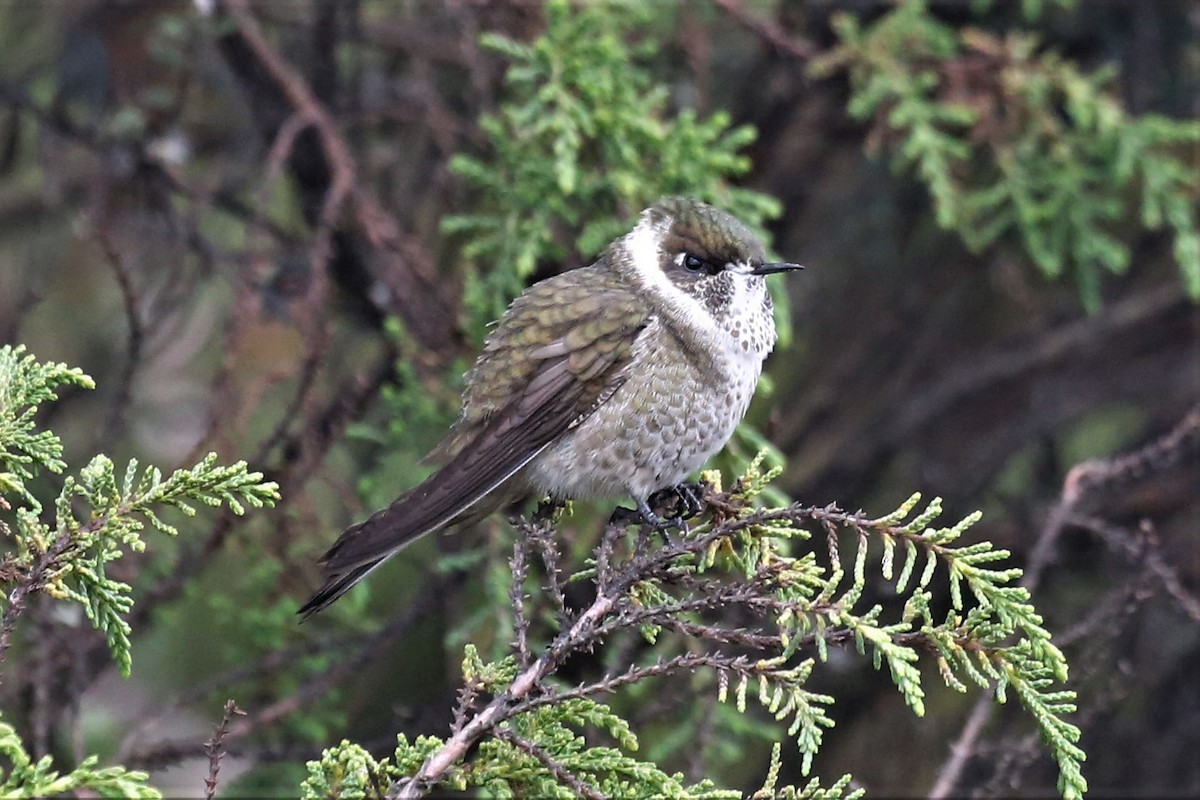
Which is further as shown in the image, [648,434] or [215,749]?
[648,434]

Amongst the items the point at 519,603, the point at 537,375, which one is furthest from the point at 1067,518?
the point at 519,603

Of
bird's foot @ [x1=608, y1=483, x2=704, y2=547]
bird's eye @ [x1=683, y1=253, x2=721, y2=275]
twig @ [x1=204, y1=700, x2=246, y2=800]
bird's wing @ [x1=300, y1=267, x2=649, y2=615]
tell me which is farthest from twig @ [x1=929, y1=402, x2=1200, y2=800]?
twig @ [x1=204, y1=700, x2=246, y2=800]

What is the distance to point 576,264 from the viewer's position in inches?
159

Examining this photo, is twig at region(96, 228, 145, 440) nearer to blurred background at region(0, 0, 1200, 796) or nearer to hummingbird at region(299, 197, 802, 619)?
blurred background at region(0, 0, 1200, 796)

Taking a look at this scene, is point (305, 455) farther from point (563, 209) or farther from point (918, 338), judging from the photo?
point (918, 338)

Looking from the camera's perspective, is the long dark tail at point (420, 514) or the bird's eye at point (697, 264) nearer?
the long dark tail at point (420, 514)

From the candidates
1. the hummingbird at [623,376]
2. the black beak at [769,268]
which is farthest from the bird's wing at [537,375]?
the black beak at [769,268]

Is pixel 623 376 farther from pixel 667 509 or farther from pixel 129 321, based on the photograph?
pixel 129 321

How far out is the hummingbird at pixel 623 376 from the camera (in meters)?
3.11

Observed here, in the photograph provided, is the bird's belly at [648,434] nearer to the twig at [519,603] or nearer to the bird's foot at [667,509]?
the bird's foot at [667,509]

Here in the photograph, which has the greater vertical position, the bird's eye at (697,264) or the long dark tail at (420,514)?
the bird's eye at (697,264)

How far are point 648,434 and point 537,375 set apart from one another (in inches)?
11.8

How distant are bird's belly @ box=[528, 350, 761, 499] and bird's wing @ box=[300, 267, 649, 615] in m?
0.05

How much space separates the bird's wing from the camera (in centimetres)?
303
